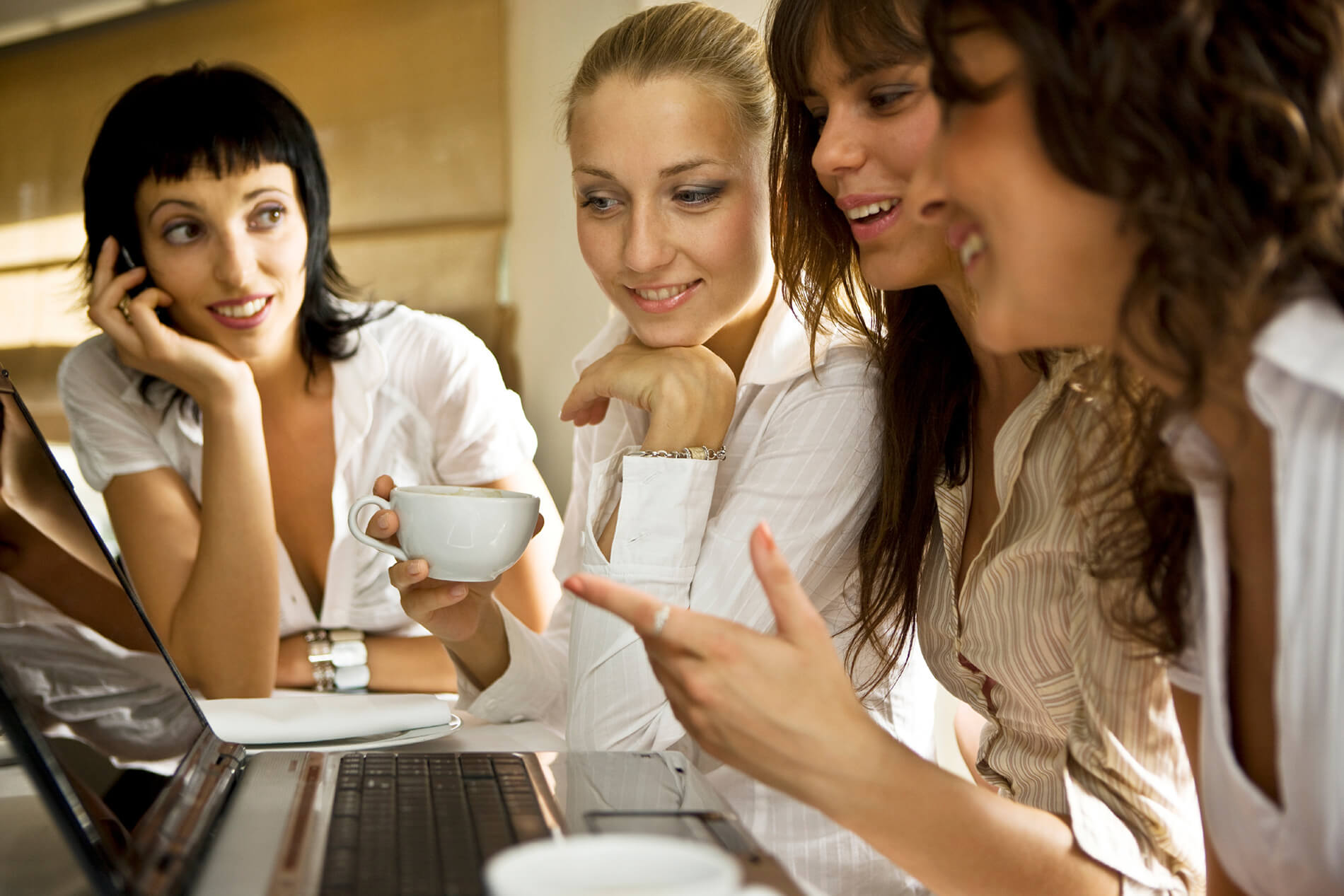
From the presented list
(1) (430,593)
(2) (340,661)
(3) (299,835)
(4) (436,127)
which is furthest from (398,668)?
(4) (436,127)

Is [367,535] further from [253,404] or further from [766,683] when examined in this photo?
[253,404]

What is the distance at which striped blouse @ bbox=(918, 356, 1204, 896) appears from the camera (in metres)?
0.86

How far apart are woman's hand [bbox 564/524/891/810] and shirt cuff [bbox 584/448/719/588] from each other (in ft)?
1.28

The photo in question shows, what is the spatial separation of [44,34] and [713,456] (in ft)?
7.26

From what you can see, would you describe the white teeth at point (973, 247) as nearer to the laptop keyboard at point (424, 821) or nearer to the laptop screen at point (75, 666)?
the laptop keyboard at point (424, 821)

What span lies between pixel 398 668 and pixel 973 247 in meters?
1.17

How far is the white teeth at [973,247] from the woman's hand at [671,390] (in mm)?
473

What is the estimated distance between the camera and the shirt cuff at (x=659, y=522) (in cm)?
107

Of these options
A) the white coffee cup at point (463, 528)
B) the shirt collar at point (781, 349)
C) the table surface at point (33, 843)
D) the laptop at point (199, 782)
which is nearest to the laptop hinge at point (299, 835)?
the laptop at point (199, 782)

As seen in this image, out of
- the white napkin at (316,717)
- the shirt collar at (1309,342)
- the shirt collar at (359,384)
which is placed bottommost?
the white napkin at (316,717)

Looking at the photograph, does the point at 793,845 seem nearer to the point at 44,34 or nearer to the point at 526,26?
the point at 526,26

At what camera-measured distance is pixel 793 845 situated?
1061 millimetres

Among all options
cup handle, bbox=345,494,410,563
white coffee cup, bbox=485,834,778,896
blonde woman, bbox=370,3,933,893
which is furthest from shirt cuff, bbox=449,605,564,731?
white coffee cup, bbox=485,834,778,896

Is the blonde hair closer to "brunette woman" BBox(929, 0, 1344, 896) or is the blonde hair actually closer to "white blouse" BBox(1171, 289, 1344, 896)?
"brunette woman" BBox(929, 0, 1344, 896)
